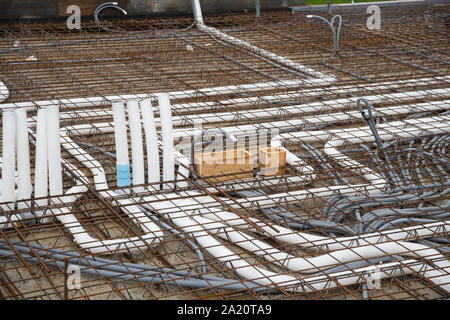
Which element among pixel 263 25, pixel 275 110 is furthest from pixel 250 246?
pixel 263 25

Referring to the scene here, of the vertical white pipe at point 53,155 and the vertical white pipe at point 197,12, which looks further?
the vertical white pipe at point 197,12

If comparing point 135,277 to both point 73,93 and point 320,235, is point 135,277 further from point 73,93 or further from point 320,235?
point 73,93

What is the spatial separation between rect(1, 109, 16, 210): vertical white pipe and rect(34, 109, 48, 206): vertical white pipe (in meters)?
0.15

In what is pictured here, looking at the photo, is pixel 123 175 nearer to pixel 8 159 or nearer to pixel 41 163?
pixel 41 163

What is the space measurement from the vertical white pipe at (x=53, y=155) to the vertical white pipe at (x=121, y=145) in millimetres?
435

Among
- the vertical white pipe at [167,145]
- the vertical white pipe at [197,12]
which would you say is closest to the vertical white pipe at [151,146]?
the vertical white pipe at [167,145]

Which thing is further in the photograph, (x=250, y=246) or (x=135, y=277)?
(x=250, y=246)

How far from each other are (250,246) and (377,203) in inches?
43.3

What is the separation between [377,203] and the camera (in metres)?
4.43

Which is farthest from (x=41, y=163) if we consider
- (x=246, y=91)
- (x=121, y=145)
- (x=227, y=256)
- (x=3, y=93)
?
(x=246, y=91)

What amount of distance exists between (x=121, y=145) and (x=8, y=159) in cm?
81

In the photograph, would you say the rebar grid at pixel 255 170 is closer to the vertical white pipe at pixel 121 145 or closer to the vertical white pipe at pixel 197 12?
the vertical white pipe at pixel 121 145

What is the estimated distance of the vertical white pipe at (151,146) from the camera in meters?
4.62

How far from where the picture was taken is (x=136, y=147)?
4570 mm
